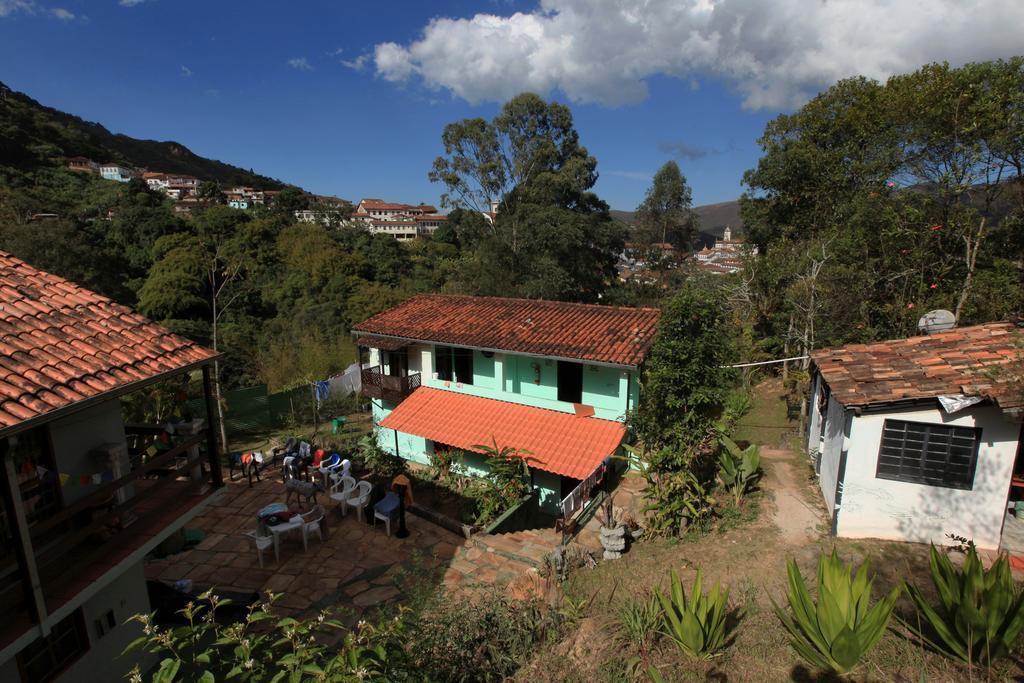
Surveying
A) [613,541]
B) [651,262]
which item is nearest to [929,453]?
[613,541]

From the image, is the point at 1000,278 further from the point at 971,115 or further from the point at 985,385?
the point at 985,385

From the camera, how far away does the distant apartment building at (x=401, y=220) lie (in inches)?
4121

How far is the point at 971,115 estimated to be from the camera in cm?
1728

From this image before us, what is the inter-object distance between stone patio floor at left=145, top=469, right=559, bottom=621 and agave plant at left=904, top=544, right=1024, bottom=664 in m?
5.40

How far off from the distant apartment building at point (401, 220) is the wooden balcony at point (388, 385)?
78.8 metres

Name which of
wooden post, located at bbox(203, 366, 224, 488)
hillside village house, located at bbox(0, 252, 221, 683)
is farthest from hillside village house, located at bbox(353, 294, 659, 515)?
hillside village house, located at bbox(0, 252, 221, 683)

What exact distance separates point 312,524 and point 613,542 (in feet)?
21.6

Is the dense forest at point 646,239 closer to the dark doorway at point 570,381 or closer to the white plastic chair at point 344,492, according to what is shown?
the dark doorway at point 570,381

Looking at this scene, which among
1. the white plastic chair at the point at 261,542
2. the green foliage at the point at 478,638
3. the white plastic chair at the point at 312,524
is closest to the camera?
the green foliage at the point at 478,638

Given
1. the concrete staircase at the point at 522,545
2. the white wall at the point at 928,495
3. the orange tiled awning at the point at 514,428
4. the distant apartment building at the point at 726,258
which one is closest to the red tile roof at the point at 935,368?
the white wall at the point at 928,495

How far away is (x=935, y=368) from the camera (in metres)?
9.44

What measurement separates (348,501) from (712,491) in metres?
8.73

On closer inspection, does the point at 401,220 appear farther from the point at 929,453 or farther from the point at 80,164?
the point at 929,453

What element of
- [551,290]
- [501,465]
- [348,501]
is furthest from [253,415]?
[551,290]
